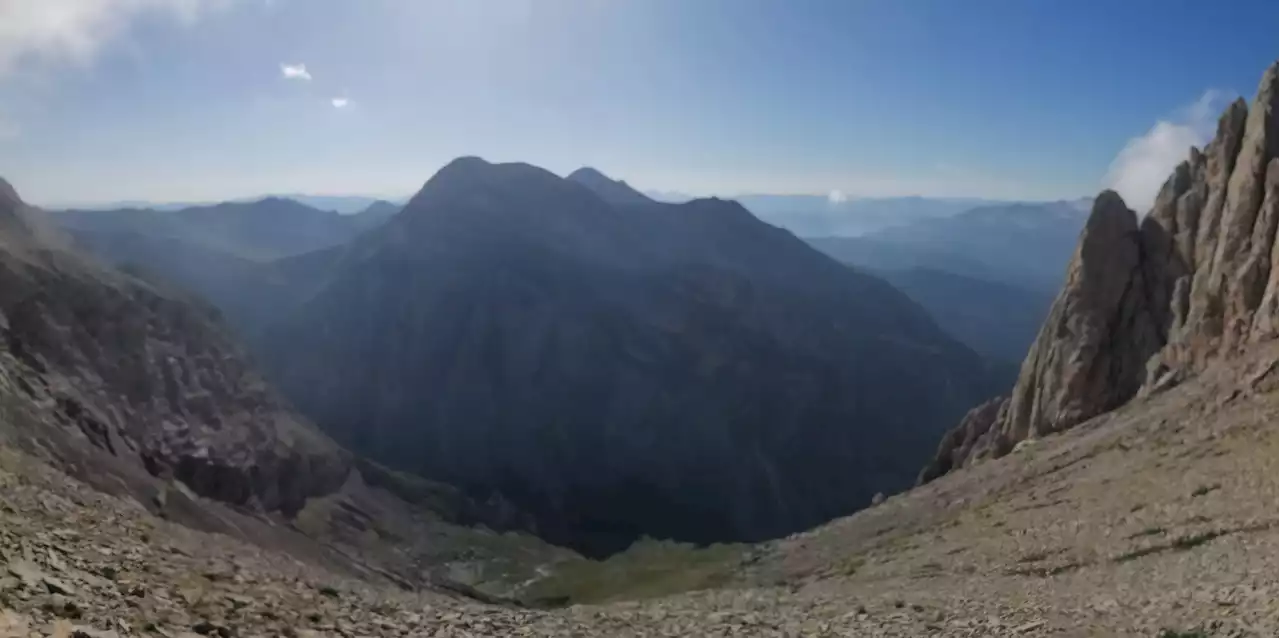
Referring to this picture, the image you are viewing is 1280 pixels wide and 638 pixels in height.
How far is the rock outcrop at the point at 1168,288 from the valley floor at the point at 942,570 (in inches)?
307

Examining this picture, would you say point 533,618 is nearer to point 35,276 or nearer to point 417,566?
point 35,276

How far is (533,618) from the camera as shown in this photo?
90.1 ft

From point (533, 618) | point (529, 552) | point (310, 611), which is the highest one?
point (310, 611)

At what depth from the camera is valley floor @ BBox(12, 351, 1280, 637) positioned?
19.5 meters

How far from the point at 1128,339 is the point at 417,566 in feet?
304

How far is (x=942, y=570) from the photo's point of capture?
4484 centimetres

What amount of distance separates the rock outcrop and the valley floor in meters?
7.79

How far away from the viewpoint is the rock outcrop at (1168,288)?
65.5m

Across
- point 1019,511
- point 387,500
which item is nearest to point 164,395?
point 387,500

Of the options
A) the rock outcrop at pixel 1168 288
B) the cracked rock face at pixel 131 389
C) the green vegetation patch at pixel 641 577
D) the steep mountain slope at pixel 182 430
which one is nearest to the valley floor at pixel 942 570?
the rock outcrop at pixel 1168 288

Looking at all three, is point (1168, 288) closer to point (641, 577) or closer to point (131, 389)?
point (641, 577)

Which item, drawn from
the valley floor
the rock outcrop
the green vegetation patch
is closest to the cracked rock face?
the valley floor

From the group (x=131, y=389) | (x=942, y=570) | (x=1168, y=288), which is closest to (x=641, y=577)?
(x=942, y=570)

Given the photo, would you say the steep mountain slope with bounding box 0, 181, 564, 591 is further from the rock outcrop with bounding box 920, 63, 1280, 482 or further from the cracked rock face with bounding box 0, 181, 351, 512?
the rock outcrop with bounding box 920, 63, 1280, 482
